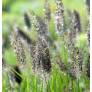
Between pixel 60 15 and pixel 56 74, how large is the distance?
0.47 metres

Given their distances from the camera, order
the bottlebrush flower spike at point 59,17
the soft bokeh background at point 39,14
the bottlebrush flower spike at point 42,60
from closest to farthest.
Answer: the bottlebrush flower spike at point 42,60 < the bottlebrush flower spike at point 59,17 < the soft bokeh background at point 39,14

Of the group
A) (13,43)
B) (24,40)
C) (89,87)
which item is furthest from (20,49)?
(24,40)

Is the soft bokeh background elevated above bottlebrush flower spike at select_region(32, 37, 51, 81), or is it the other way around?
the soft bokeh background

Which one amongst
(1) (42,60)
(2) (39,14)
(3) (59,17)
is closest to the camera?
(1) (42,60)

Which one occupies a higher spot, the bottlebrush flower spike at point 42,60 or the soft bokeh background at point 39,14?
the soft bokeh background at point 39,14

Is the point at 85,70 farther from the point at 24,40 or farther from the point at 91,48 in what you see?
the point at 24,40

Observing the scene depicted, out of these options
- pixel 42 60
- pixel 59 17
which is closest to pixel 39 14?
pixel 59 17

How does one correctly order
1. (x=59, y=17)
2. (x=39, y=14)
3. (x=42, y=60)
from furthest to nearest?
(x=39, y=14), (x=59, y=17), (x=42, y=60)

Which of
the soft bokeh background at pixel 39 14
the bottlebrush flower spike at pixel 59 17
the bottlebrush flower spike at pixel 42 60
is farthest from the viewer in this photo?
the soft bokeh background at pixel 39 14

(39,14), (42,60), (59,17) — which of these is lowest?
(42,60)

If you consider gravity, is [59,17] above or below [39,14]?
below

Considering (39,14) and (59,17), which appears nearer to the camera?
(59,17)

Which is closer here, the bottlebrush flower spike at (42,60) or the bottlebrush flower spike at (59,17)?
the bottlebrush flower spike at (42,60)

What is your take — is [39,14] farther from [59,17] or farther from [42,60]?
[42,60]
